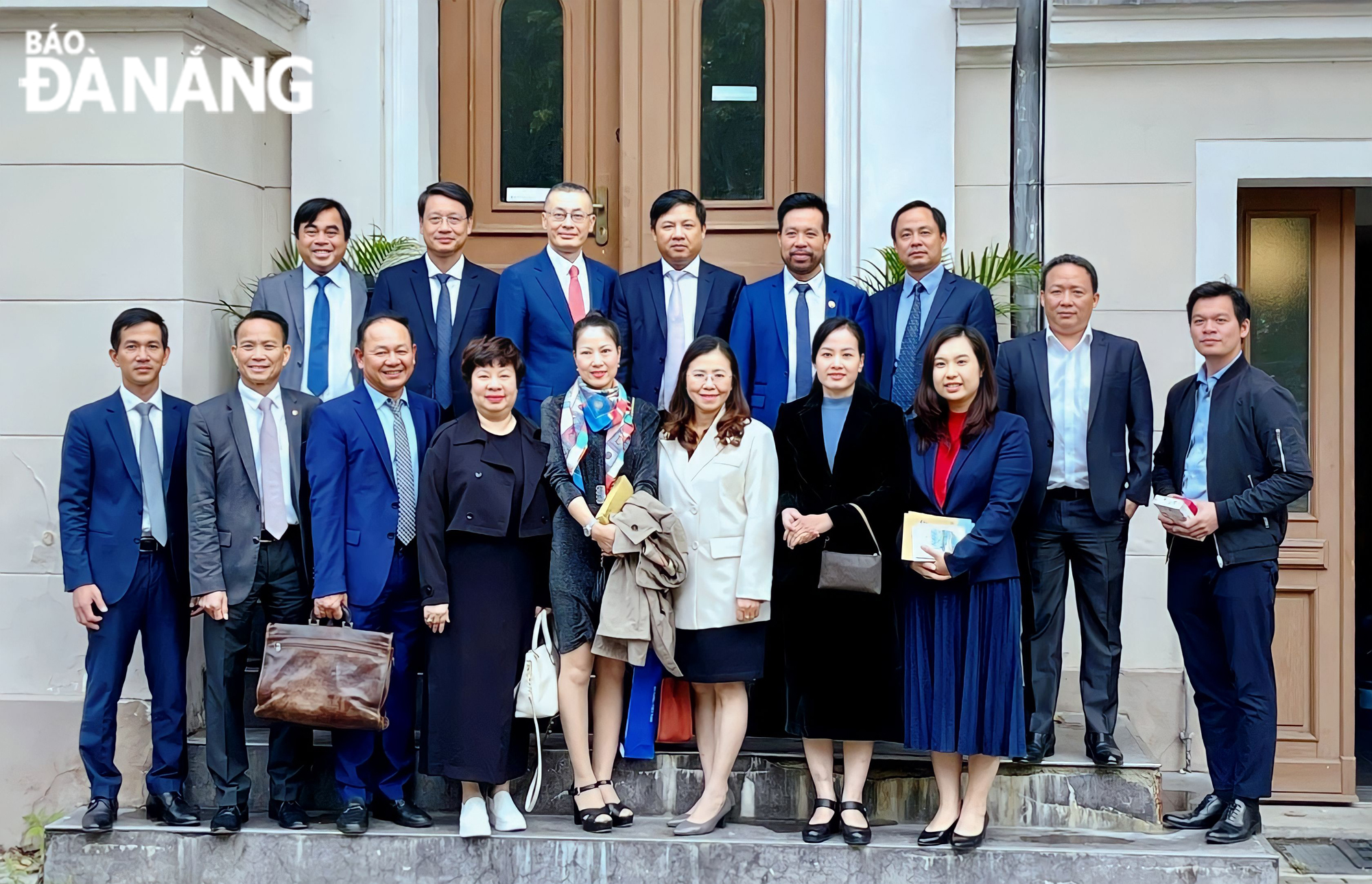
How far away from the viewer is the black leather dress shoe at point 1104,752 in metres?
4.97

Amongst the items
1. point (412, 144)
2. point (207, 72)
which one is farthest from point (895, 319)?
point (207, 72)

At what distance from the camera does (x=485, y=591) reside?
188 inches

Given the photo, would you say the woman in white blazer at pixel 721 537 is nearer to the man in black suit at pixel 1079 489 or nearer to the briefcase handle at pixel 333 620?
the man in black suit at pixel 1079 489

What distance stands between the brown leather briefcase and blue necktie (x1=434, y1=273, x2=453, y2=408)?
1118 millimetres

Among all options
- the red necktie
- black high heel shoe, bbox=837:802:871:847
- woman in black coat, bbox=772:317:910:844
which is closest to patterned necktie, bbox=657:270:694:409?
the red necktie

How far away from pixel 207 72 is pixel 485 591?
290cm

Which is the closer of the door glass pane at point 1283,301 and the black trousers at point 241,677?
the black trousers at point 241,677

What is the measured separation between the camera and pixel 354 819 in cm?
481

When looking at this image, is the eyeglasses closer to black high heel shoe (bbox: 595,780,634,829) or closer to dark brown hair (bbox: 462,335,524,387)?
dark brown hair (bbox: 462,335,524,387)

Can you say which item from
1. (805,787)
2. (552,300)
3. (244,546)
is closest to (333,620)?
(244,546)

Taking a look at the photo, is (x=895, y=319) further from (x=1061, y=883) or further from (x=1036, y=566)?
(x=1061, y=883)

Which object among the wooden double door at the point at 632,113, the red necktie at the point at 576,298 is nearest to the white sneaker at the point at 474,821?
the red necktie at the point at 576,298

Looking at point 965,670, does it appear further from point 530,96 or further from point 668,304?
point 530,96

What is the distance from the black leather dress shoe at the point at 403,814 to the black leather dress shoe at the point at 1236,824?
2.94 m
